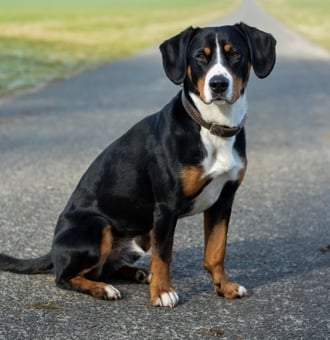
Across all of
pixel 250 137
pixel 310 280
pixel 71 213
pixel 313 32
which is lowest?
pixel 313 32

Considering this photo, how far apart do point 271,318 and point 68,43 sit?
24553mm

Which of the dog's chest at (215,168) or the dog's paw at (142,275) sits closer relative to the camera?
the dog's chest at (215,168)

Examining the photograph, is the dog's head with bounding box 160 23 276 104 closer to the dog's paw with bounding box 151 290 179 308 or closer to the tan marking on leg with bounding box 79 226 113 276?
the tan marking on leg with bounding box 79 226 113 276

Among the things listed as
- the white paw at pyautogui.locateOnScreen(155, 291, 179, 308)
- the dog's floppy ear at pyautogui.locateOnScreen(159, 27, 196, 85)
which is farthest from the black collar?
the white paw at pyautogui.locateOnScreen(155, 291, 179, 308)

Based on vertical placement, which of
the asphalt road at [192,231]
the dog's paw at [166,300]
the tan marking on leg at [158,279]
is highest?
the tan marking on leg at [158,279]

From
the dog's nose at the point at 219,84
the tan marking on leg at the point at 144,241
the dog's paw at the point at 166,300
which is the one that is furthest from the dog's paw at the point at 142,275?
the dog's nose at the point at 219,84

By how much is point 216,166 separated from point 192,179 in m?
0.15

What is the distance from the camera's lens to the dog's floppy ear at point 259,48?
440 centimetres

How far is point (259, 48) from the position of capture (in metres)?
4.43

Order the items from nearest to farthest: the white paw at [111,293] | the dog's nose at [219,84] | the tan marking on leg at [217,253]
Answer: the dog's nose at [219,84] < the white paw at [111,293] < the tan marking on leg at [217,253]

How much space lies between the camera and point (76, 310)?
4.36m

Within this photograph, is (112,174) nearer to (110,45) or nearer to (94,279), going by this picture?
(94,279)

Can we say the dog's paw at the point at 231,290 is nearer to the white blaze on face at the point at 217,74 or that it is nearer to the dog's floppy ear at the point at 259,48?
the white blaze on face at the point at 217,74

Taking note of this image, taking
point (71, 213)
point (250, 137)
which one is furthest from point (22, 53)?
point (71, 213)
